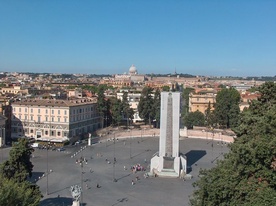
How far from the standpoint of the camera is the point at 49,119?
51.6m

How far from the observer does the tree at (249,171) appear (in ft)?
42.8

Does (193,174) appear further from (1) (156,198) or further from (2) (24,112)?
(2) (24,112)

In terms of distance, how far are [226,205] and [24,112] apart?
A: 137 feet

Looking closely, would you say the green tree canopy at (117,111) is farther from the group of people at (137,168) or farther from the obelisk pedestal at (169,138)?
the obelisk pedestal at (169,138)

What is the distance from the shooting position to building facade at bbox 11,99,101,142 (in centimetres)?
5059

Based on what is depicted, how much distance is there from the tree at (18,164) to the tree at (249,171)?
39.5 ft

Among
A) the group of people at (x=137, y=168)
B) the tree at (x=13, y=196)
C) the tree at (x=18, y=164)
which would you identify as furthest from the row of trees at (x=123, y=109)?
the tree at (x=13, y=196)

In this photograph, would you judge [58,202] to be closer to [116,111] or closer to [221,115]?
[116,111]

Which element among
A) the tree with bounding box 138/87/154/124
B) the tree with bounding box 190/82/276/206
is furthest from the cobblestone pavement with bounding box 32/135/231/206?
the tree with bounding box 190/82/276/206

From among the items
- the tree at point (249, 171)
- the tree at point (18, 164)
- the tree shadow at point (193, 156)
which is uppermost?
the tree at point (249, 171)

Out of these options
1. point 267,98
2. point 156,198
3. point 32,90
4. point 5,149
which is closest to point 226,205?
point 267,98

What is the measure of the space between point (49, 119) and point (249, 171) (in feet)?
132

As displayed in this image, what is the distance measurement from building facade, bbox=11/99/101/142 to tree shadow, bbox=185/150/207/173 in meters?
14.4

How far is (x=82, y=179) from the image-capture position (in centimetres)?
3094
